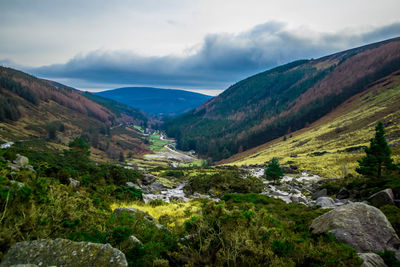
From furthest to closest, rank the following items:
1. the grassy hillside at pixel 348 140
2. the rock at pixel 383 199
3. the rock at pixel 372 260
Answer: the grassy hillside at pixel 348 140 < the rock at pixel 383 199 < the rock at pixel 372 260

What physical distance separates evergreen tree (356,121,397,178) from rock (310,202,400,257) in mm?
20451

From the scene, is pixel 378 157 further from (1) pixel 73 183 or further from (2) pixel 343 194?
(1) pixel 73 183

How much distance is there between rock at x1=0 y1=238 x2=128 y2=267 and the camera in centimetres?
460

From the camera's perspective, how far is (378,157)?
1010 inches

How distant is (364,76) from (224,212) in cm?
22744

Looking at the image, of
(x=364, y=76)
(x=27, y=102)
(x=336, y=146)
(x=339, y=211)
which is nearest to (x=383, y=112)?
(x=336, y=146)

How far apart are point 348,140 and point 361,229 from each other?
92.0 m

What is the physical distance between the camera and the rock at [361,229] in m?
8.47

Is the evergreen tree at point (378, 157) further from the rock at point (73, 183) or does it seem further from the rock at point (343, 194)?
the rock at point (73, 183)

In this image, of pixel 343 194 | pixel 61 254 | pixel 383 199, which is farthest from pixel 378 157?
pixel 61 254

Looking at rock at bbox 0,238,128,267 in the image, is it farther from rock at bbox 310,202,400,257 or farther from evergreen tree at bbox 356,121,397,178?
evergreen tree at bbox 356,121,397,178

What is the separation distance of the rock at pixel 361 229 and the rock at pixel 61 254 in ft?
28.5

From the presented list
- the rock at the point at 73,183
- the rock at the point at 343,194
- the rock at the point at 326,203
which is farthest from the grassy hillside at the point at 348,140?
the rock at the point at 73,183

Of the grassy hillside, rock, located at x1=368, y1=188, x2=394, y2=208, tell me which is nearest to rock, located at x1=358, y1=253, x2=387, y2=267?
rock, located at x1=368, y1=188, x2=394, y2=208
